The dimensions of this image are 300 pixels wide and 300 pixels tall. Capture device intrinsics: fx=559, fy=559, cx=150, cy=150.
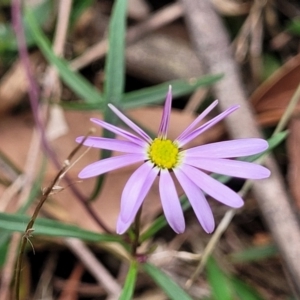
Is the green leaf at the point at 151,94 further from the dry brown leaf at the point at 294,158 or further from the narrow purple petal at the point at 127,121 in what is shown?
the narrow purple petal at the point at 127,121

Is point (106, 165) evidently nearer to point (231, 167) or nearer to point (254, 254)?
point (231, 167)

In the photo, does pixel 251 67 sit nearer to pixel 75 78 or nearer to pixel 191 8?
pixel 191 8

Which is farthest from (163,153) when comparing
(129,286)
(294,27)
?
(294,27)

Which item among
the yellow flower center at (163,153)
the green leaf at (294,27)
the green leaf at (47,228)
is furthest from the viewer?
the green leaf at (294,27)

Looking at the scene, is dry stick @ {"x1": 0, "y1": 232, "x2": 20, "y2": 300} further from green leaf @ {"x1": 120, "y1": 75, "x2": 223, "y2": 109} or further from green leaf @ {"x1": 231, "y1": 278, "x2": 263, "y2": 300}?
green leaf @ {"x1": 231, "y1": 278, "x2": 263, "y2": 300}

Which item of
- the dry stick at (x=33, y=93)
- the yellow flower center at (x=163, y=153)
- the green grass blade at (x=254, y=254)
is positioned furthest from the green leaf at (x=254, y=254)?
the yellow flower center at (x=163, y=153)

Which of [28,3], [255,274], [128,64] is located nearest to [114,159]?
[255,274]
